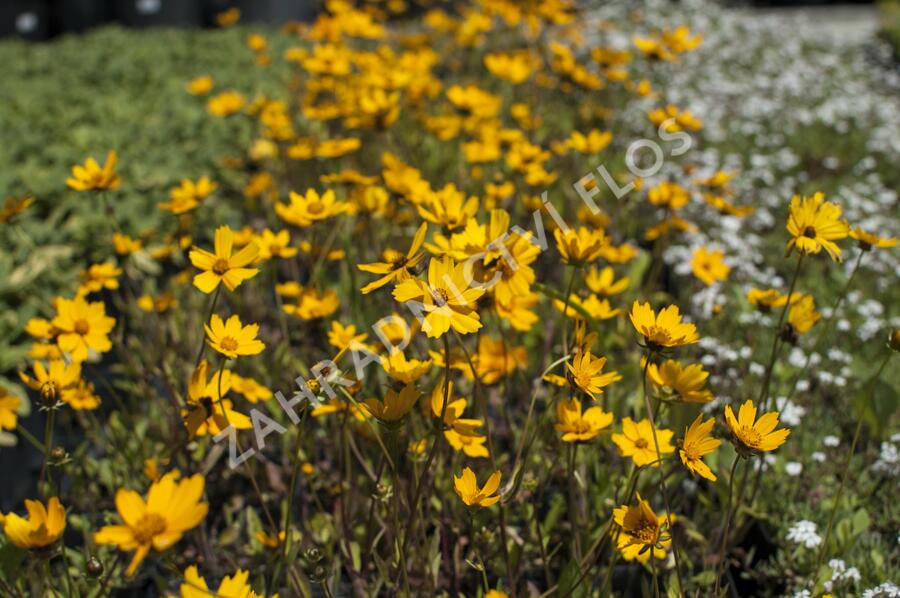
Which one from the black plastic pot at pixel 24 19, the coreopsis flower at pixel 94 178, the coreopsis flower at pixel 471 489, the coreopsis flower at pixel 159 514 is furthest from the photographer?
the black plastic pot at pixel 24 19

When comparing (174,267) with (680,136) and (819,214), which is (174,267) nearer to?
(819,214)

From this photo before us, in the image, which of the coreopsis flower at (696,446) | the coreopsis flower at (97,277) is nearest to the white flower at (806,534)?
the coreopsis flower at (696,446)

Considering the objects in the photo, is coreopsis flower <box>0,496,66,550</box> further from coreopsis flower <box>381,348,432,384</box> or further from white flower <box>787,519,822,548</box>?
white flower <box>787,519,822,548</box>

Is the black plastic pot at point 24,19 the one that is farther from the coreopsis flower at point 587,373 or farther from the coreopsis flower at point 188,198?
the coreopsis flower at point 587,373

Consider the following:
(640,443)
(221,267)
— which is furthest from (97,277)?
(640,443)

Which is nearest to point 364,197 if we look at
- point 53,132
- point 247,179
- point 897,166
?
point 247,179

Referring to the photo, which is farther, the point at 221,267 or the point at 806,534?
the point at 806,534

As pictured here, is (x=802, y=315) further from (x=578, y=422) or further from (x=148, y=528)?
(x=148, y=528)
